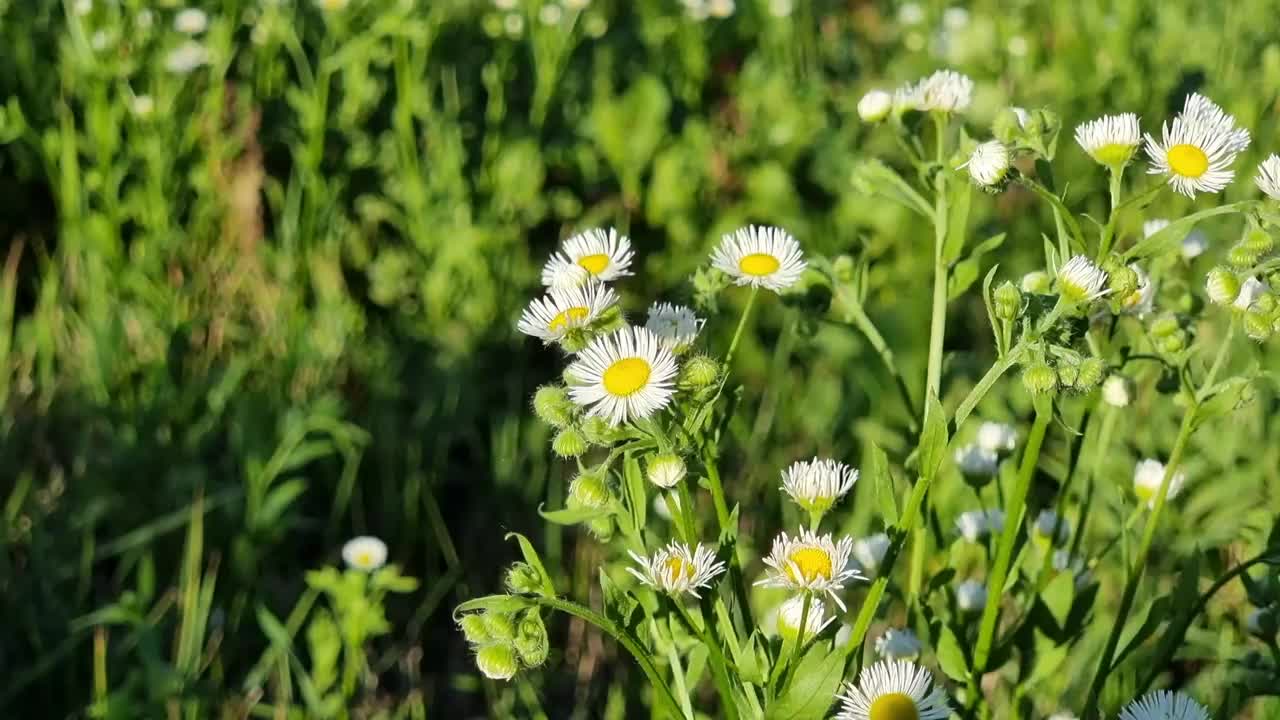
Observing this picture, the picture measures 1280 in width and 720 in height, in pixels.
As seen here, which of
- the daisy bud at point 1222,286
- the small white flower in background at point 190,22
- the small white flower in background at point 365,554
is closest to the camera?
the daisy bud at point 1222,286

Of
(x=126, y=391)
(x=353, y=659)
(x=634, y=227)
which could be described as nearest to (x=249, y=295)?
(x=126, y=391)

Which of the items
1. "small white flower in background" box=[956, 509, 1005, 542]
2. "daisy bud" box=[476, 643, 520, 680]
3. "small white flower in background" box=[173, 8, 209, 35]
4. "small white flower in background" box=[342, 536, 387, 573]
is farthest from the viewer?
"small white flower in background" box=[173, 8, 209, 35]

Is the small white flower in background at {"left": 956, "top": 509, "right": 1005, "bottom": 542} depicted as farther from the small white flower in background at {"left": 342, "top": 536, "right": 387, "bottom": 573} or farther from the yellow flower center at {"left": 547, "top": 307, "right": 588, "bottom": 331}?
the small white flower in background at {"left": 342, "top": 536, "right": 387, "bottom": 573}

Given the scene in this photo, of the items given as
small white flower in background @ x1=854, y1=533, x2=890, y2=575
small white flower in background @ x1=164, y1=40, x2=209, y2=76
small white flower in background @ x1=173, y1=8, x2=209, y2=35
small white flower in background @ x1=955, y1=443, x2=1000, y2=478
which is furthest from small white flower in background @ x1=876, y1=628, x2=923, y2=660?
small white flower in background @ x1=173, y1=8, x2=209, y2=35

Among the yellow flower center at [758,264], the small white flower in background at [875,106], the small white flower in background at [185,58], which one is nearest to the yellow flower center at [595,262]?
the yellow flower center at [758,264]

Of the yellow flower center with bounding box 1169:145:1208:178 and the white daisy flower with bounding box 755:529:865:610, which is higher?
the yellow flower center with bounding box 1169:145:1208:178

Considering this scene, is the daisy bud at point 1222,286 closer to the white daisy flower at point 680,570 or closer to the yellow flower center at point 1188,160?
the yellow flower center at point 1188,160

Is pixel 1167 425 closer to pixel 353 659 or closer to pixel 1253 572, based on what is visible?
pixel 1253 572
